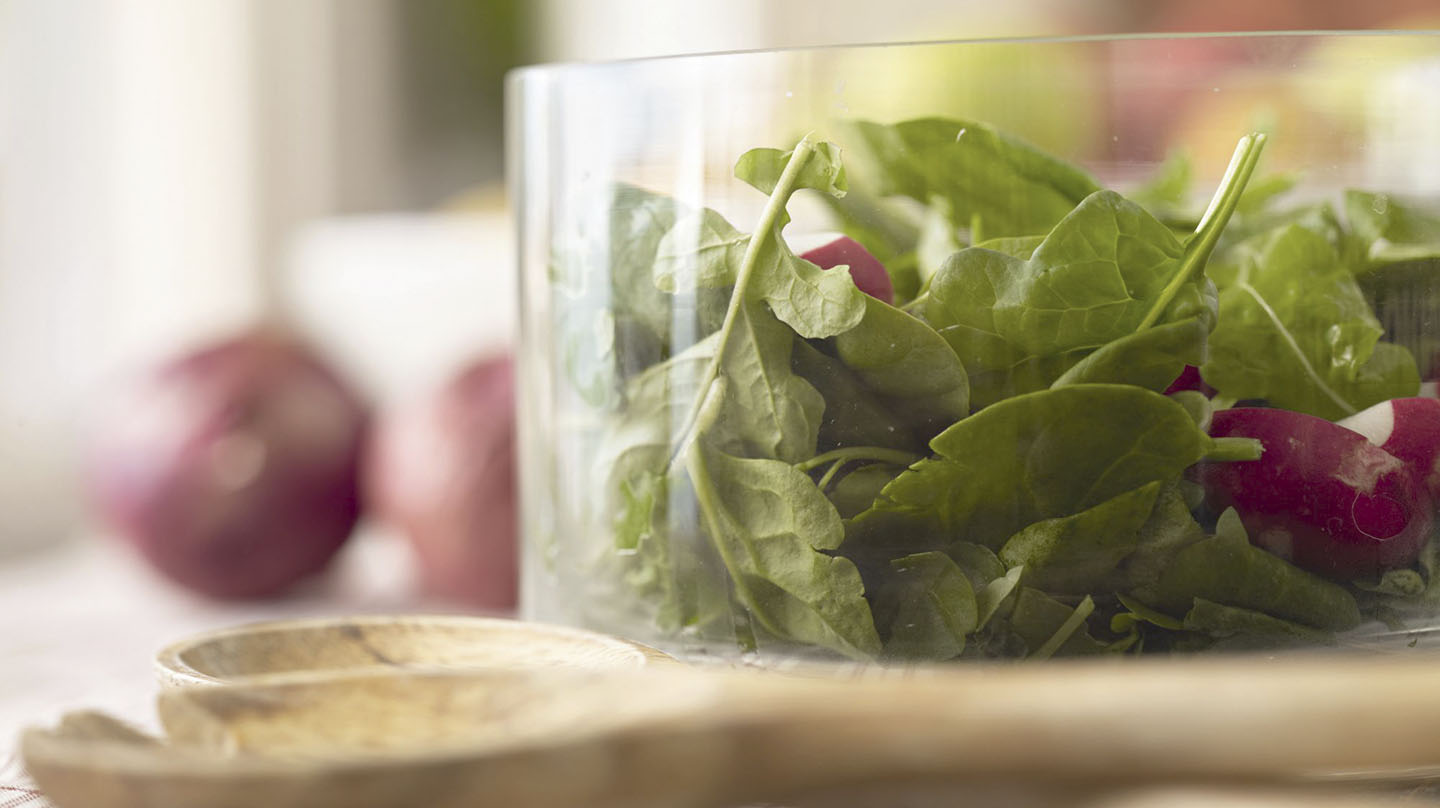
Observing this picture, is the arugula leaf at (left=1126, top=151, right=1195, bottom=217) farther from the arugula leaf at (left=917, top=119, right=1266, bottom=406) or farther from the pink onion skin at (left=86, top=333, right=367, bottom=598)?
the pink onion skin at (left=86, top=333, right=367, bottom=598)

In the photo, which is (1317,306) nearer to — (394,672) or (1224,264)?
(1224,264)

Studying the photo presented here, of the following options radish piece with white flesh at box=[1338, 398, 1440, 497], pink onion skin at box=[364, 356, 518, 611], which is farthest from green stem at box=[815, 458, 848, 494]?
pink onion skin at box=[364, 356, 518, 611]

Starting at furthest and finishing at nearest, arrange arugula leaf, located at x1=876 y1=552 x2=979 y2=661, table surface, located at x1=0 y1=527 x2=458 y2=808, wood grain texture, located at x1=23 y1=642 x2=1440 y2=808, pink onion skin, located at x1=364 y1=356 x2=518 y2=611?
pink onion skin, located at x1=364 y1=356 x2=518 y2=611, table surface, located at x1=0 y1=527 x2=458 y2=808, arugula leaf, located at x1=876 y1=552 x2=979 y2=661, wood grain texture, located at x1=23 y1=642 x2=1440 y2=808

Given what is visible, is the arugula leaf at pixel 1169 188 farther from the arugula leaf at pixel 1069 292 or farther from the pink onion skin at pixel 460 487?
the pink onion skin at pixel 460 487

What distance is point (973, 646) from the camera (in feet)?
0.96

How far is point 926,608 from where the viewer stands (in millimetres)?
294

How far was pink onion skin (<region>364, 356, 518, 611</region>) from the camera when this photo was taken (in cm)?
59

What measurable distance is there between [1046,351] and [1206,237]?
0.04 metres

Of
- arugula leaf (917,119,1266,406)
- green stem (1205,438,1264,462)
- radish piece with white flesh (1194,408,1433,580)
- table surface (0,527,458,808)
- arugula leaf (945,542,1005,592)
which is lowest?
table surface (0,527,458,808)

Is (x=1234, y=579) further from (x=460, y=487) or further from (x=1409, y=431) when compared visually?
(x=460, y=487)

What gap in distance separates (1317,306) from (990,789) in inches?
5.8

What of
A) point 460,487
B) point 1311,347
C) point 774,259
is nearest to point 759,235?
point 774,259

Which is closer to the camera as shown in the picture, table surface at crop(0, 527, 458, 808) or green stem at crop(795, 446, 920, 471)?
green stem at crop(795, 446, 920, 471)

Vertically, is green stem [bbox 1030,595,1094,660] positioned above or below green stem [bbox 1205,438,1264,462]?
below
